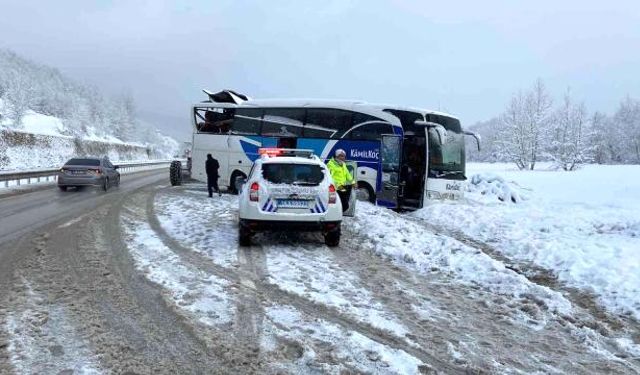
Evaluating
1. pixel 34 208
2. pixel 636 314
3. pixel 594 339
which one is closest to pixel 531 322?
pixel 594 339

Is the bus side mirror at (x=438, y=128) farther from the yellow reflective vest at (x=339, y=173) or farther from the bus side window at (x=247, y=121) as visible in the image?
the bus side window at (x=247, y=121)

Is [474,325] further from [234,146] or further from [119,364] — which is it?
[234,146]

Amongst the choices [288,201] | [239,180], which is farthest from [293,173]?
[239,180]

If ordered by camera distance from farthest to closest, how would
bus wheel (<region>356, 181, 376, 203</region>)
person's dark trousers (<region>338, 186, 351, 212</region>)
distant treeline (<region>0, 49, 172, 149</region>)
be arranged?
1. distant treeline (<region>0, 49, 172, 149</region>)
2. bus wheel (<region>356, 181, 376, 203</region>)
3. person's dark trousers (<region>338, 186, 351, 212</region>)

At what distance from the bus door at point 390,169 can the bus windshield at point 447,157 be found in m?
1.13

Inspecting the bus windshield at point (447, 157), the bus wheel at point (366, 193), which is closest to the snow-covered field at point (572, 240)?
the bus windshield at point (447, 157)

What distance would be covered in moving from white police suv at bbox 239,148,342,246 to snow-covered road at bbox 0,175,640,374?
488mm

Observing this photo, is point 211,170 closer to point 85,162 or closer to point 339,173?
point 85,162

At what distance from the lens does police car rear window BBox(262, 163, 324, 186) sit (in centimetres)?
941

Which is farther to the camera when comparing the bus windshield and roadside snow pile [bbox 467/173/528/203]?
roadside snow pile [bbox 467/173/528/203]

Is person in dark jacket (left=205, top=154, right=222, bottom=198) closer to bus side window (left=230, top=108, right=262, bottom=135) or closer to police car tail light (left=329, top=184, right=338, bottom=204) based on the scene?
bus side window (left=230, top=108, right=262, bottom=135)

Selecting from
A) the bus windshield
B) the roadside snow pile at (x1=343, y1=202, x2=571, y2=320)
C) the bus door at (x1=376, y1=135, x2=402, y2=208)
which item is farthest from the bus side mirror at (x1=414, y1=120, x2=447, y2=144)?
the roadside snow pile at (x1=343, y1=202, x2=571, y2=320)

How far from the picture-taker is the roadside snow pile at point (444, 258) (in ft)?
22.9

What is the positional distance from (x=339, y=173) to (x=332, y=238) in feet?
10.2
